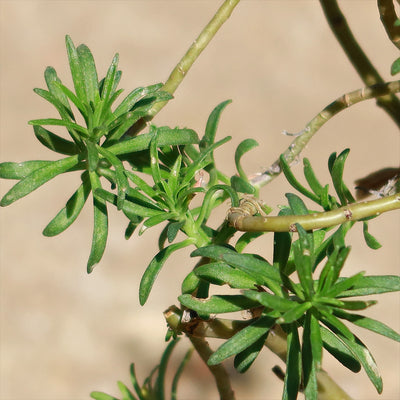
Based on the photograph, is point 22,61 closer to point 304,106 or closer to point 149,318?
point 304,106

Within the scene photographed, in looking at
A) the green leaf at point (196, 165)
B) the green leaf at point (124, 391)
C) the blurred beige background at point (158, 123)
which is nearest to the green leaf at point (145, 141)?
the green leaf at point (196, 165)

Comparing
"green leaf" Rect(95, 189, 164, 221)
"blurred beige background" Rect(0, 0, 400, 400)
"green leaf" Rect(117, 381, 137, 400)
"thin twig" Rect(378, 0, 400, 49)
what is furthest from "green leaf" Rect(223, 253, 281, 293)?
"blurred beige background" Rect(0, 0, 400, 400)

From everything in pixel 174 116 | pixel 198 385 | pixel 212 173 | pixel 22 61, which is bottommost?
pixel 198 385

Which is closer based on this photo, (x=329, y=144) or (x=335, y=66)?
(x=329, y=144)

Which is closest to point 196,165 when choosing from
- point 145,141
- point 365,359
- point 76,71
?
A: point 145,141

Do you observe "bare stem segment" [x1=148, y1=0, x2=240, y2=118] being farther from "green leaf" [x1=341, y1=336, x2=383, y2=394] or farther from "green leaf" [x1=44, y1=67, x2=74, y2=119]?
"green leaf" [x1=341, y1=336, x2=383, y2=394]

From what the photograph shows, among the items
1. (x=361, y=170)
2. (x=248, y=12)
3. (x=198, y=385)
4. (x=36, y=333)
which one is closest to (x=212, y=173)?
(x=198, y=385)

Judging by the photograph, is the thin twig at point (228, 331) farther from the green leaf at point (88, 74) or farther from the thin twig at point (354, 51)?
the thin twig at point (354, 51)
